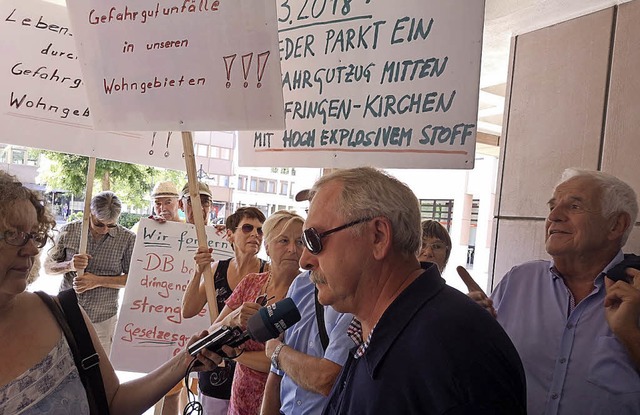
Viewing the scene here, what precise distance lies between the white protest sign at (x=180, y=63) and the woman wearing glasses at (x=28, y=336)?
0.77 meters

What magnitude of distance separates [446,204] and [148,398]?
2099 centimetres

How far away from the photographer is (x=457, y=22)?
198cm

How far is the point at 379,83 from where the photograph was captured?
2.16 m

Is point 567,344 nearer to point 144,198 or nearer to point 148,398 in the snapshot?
point 148,398

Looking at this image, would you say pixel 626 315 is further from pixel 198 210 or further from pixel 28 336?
pixel 28 336

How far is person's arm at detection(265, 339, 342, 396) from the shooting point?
5.56ft

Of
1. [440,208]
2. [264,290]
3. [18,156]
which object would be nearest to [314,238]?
[264,290]

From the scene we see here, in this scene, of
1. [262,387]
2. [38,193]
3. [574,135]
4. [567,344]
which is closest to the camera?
[38,193]

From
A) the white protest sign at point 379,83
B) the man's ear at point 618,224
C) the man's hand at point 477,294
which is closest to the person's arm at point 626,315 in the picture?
the man's ear at point 618,224

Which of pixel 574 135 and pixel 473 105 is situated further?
pixel 574 135

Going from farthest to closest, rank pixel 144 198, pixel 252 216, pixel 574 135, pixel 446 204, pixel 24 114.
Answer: pixel 446 204 < pixel 144 198 < pixel 252 216 < pixel 24 114 < pixel 574 135

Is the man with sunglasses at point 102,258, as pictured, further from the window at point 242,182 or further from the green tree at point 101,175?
the window at point 242,182

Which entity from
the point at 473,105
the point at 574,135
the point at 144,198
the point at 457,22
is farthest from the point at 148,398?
the point at 144,198

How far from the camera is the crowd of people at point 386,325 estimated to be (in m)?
1.12
